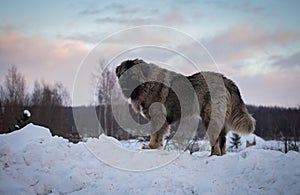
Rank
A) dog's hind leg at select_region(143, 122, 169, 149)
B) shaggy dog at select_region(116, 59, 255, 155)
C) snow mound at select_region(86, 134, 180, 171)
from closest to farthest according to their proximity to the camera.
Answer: snow mound at select_region(86, 134, 180, 171) → shaggy dog at select_region(116, 59, 255, 155) → dog's hind leg at select_region(143, 122, 169, 149)

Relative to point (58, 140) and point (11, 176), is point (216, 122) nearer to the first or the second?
point (58, 140)

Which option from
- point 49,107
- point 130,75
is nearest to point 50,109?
point 49,107

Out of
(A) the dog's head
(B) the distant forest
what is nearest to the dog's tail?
(A) the dog's head

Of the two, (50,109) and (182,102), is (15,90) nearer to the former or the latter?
(50,109)

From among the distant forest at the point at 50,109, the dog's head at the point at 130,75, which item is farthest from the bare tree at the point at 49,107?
the dog's head at the point at 130,75

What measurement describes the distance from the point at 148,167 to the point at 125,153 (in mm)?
771

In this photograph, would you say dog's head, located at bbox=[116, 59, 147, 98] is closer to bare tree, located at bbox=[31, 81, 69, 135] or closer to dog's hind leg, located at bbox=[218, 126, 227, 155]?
dog's hind leg, located at bbox=[218, 126, 227, 155]

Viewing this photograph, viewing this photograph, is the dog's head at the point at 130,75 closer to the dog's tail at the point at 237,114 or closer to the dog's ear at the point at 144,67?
the dog's ear at the point at 144,67

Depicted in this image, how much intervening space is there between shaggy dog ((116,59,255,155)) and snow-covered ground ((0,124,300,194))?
131 centimetres

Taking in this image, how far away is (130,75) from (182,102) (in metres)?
1.66

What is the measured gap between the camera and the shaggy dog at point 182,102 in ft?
25.5

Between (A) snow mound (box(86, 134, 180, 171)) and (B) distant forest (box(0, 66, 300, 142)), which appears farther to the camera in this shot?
(B) distant forest (box(0, 66, 300, 142))

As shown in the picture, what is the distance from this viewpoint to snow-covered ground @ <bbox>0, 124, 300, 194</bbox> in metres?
5.33

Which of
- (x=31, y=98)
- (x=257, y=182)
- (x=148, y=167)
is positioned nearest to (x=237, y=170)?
(x=257, y=182)
